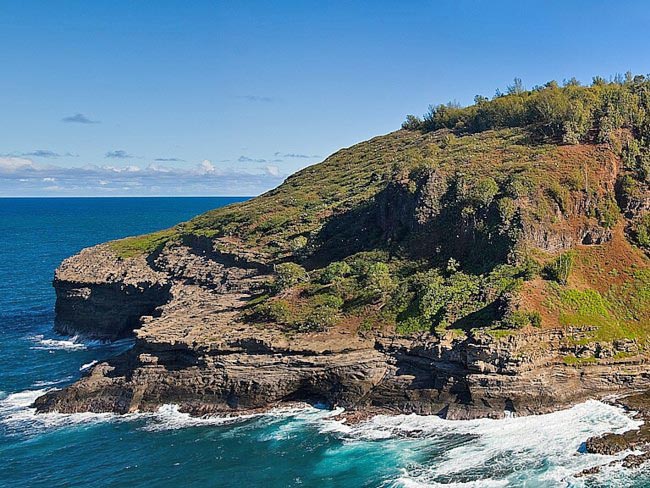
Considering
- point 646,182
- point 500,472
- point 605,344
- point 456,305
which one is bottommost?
point 500,472

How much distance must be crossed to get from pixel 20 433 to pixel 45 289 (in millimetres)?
58929

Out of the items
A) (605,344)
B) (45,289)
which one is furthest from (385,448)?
(45,289)

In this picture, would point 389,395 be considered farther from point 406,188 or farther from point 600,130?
point 600,130

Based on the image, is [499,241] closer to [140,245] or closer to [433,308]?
[433,308]

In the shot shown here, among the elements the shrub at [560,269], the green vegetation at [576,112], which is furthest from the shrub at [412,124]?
the shrub at [560,269]

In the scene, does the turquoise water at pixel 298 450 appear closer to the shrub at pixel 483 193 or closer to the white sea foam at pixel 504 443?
the white sea foam at pixel 504 443

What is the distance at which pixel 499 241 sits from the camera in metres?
52.3

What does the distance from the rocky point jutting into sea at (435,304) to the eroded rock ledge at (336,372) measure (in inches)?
4.4

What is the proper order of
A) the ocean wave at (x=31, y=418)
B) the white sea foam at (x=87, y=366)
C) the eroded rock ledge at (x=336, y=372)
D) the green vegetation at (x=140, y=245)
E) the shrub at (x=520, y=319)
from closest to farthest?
the eroded rock ledge at (x=336, y=372), the shrub at (x=520, y=319), the ocean wave at (x=31, y=418), the white sea foam at (x=87, y=366), the green vegetation at (x=140, y=245)

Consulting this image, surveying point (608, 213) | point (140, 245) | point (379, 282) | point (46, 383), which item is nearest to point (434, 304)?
point (379, 282)

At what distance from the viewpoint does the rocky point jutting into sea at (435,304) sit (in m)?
43.8

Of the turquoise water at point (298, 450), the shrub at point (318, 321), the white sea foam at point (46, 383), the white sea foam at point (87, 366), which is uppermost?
the shrub at point (318, 321)

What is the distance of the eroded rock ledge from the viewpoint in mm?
42406

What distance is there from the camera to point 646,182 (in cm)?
5850
